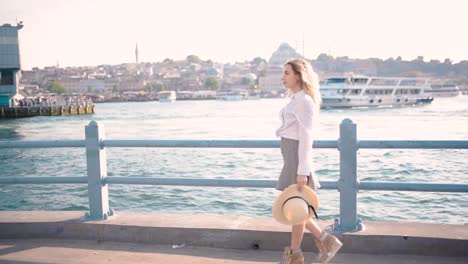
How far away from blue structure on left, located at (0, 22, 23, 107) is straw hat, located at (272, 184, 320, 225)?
72.3 metres

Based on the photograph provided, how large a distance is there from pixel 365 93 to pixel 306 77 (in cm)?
6421

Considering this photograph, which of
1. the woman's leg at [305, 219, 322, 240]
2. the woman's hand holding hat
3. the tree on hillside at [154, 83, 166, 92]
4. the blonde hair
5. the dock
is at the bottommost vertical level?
the dock

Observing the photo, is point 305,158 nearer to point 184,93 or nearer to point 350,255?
point 350,255

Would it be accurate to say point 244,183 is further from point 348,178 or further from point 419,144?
point 419,144

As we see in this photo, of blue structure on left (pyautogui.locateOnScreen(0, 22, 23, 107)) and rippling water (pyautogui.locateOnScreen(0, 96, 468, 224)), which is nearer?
rippling water (pyautogui.locateOnScreen(0, 96, 468, 224))

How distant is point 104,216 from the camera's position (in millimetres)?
4559

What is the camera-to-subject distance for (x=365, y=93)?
214 ft

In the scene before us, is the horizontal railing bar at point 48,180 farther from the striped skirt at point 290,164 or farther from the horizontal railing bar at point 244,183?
the striped skirt at point 290,164

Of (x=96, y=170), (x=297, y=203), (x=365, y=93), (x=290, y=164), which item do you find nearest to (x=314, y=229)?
(x=297, y=203)

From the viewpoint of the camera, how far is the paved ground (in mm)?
3787

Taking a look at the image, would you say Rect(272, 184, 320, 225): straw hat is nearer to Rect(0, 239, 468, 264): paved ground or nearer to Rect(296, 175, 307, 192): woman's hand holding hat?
Rect(296, 175, 307, 192): woman's hand holding hat

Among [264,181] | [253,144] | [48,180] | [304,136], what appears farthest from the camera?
[48,180]

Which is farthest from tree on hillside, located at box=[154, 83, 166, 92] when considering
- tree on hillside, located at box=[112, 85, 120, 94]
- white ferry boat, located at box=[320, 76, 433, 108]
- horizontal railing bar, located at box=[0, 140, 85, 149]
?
horizontal railing bar, located at box=[0, 140, 85, 149]

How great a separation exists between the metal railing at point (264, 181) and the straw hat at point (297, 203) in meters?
0.68
